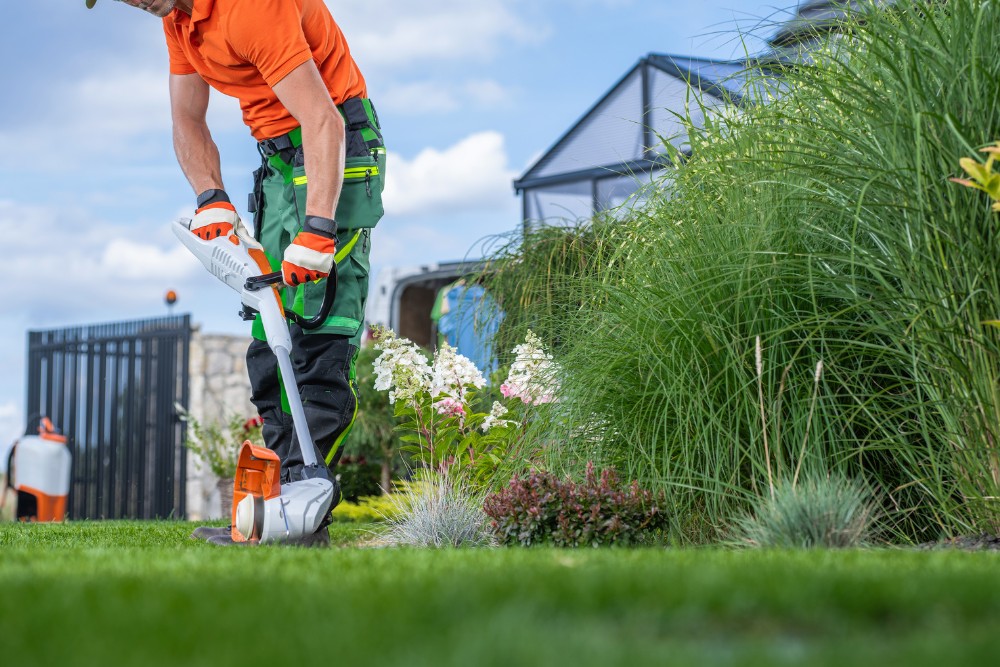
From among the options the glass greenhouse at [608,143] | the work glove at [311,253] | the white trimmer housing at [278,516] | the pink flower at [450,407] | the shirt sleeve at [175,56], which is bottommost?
the white trimmer housing at [278,516]

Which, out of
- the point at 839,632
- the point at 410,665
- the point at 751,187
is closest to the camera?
the point at 410,665

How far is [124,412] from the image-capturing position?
11102 millimetres

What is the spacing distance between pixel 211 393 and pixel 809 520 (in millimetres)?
10002

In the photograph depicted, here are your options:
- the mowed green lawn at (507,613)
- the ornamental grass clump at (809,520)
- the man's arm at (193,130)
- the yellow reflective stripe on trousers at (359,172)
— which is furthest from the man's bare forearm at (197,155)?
the ornamental grass clump at (809,520)

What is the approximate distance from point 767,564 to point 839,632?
0.63 meters

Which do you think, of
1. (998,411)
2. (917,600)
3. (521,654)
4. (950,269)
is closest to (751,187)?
(950,269)

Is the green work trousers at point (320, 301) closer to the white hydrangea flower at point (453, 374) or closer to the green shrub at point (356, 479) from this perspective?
the white hydrangea flower at point (453, 374)

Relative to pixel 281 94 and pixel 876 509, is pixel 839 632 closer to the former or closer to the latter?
pixel 876 509

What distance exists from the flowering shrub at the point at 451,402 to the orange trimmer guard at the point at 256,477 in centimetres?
138

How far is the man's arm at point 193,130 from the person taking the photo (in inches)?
159

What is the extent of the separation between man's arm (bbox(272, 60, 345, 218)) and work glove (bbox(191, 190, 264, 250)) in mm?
342

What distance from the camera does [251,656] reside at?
4.28 feet

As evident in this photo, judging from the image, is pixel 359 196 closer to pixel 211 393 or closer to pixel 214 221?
pixel 214 221

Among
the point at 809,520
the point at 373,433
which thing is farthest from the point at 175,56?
the point at 373,433
